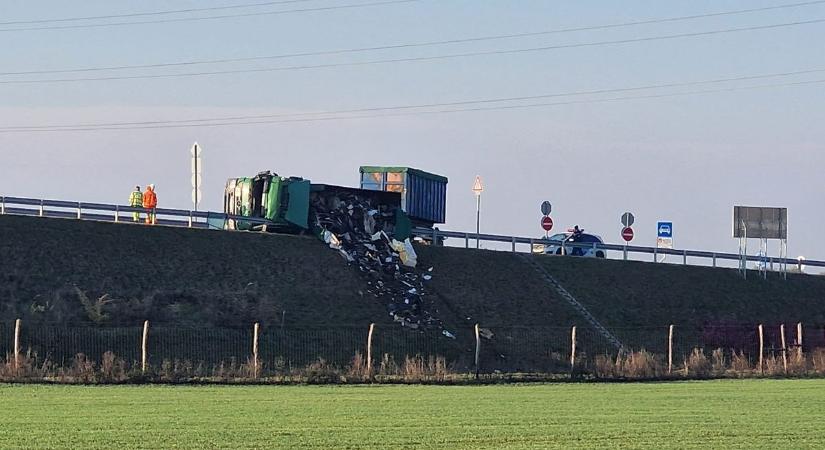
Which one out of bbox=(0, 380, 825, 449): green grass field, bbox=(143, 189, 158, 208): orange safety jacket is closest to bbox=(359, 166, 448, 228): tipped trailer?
bbox=(143, 189, 158, 208): orange safety jacket

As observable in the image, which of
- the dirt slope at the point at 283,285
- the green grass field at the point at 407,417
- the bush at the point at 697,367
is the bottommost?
the green grass field at the point at 407,417

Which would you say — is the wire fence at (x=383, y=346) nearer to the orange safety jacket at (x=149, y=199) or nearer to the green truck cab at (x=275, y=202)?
the green truck cab at (x=275, y=202)

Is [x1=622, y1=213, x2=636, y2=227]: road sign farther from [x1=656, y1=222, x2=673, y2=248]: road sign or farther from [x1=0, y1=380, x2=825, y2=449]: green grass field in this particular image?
[x1=0, y1=380, x2=825, y2=449]: green grass field

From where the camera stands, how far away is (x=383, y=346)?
42.6m

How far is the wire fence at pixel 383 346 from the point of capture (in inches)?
1470

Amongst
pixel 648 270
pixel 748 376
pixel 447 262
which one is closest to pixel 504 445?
pixel 748 376

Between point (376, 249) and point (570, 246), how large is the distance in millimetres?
13189

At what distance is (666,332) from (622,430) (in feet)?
94.4

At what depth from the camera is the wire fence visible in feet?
123

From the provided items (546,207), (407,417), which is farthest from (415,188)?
(407,417)

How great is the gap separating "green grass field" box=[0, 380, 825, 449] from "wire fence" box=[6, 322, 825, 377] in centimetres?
486

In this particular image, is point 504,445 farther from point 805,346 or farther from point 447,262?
point 447,262

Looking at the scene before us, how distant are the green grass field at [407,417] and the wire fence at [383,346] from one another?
4.86 meters

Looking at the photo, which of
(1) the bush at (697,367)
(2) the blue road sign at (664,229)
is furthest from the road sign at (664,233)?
(1) the bush at (697,367)
